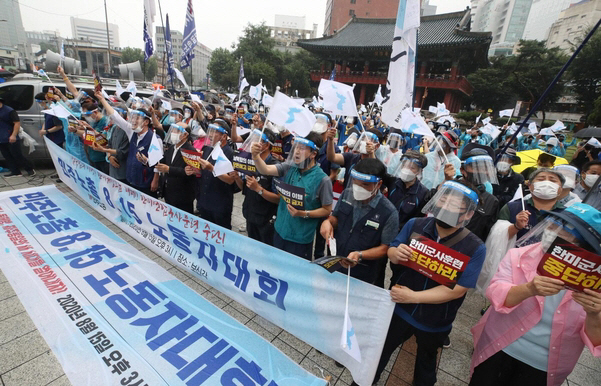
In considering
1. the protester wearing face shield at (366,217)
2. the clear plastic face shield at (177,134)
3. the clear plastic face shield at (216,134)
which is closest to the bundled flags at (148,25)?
the clear plastic face shield at (177,134)

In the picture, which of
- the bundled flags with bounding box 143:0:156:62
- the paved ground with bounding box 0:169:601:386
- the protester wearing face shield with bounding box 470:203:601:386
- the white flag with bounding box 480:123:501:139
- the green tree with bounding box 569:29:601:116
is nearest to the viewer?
the protester wearing face shield with bounding box 470:203:601:386

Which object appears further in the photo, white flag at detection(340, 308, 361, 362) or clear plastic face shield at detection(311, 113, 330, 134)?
clear plastic face shield at detection(311, 113, 330, 134)

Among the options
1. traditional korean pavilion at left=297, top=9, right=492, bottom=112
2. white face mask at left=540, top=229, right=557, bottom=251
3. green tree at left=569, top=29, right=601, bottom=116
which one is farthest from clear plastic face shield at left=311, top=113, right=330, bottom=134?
green tree at left=569, top=29, right=601, bottom=116

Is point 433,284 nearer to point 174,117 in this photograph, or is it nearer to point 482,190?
point 482,190

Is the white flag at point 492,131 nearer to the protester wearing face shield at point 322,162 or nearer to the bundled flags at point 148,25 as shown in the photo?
the protester wearing face shield at point 322,162

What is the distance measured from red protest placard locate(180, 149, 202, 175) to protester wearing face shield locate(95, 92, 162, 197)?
33.2 inches

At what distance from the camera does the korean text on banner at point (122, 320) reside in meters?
2.55

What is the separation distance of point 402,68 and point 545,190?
1.96 metres

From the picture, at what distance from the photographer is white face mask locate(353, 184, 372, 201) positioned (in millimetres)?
2535

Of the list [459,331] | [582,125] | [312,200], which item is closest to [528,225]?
[459,331]

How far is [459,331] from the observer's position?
11.2 feet

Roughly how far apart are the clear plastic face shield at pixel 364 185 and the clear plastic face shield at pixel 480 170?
146cm

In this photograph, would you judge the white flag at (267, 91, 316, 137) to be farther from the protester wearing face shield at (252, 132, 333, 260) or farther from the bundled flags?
the bundled flags

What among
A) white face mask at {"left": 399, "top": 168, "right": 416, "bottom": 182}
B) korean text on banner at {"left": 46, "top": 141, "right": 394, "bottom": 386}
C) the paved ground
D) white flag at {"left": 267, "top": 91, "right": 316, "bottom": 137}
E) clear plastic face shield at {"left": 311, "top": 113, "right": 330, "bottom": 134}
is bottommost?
the paved ground
